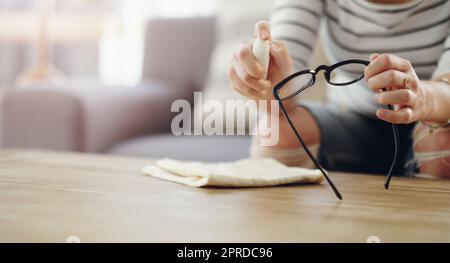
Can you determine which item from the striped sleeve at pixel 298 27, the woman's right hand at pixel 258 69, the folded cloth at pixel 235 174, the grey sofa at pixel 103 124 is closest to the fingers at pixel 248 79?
the woman's right hand at pixel 258 69

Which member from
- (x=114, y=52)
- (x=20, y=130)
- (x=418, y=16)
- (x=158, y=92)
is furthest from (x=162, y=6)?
(x=418, y=16)

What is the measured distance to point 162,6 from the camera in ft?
9.55

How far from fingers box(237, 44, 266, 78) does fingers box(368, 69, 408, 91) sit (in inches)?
5.9

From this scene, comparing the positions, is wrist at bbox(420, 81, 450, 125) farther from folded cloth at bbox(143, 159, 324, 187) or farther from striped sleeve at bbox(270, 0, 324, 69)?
striped sleeve at bbox(270, 0, 324, 69)

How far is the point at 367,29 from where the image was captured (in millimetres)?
1020

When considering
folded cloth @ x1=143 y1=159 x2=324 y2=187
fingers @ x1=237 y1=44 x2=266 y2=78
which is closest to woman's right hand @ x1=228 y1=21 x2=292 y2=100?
fingers @ x1=237 y1=44 x2=266 y2=78

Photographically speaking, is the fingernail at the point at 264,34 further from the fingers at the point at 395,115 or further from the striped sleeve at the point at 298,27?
the striped sleeve at the point at 298,27

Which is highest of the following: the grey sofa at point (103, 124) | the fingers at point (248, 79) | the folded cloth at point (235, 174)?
the grey sofa at point (103, 124)

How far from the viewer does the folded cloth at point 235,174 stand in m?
0.67

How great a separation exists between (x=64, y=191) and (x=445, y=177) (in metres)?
0.55

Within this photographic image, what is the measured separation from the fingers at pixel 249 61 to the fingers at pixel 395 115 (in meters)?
0.17

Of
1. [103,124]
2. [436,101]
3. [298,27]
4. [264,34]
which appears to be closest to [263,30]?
[264,34]

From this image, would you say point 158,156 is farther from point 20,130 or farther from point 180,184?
point 180,184

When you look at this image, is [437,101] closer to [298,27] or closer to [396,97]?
[396,97]
